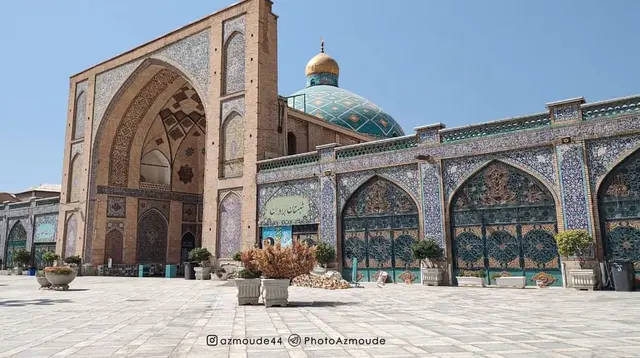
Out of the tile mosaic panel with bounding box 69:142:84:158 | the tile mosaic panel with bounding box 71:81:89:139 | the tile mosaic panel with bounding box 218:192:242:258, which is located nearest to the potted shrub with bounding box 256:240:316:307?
the tile mosaic panel with bounding box 218:192:242:258

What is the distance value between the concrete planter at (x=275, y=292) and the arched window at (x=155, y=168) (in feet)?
59.4

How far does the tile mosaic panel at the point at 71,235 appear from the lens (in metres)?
23.0

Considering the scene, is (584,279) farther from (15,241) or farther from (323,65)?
(15,241)

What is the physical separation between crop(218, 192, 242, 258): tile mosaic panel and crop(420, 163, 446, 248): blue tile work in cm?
710

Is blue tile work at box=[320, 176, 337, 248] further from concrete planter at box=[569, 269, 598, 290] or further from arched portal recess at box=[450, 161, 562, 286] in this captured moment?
concrete planter at box=[569, 269, 598, 290]

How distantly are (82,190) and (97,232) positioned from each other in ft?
7.76

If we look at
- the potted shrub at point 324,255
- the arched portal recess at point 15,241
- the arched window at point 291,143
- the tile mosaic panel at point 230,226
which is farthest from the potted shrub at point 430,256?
the arched portal recess at point 15,241

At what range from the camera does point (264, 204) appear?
1700cm

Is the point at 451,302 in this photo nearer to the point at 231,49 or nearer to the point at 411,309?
the point at 411,309

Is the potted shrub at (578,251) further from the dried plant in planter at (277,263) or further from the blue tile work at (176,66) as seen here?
the blue tile work at (176,66)

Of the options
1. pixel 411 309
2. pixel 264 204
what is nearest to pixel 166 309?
pixel 411 309

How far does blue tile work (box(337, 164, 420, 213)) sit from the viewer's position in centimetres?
1376

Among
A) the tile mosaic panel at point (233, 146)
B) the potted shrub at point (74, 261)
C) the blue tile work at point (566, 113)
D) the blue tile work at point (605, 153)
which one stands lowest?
the potted shrub at point (74, 261)

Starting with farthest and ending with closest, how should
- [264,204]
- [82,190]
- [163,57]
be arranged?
[82,190]
[163,57]
[264,204]
